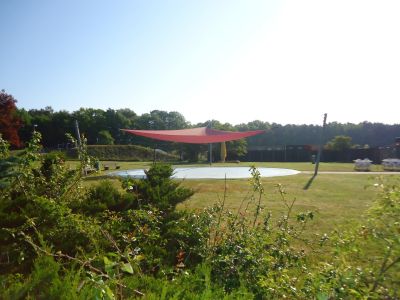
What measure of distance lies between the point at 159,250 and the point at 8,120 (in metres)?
36.1

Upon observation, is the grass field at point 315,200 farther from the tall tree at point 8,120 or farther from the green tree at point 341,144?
the tall tree at point 8,120

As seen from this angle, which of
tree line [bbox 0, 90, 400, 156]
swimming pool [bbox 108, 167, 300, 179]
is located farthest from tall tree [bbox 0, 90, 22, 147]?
swimming pool [bbox 108, 167, 300, 179]

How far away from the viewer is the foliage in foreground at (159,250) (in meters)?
1.79

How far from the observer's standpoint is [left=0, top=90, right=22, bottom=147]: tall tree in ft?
105

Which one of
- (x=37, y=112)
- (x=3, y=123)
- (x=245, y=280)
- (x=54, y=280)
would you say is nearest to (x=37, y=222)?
(x=54, y=280)

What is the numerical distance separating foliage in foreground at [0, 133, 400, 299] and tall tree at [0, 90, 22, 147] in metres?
31.9

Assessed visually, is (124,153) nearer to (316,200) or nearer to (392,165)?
(392,165)

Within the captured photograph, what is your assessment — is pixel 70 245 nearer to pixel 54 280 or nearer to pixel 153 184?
pixel 54 280

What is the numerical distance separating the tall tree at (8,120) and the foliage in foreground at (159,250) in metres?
31.9

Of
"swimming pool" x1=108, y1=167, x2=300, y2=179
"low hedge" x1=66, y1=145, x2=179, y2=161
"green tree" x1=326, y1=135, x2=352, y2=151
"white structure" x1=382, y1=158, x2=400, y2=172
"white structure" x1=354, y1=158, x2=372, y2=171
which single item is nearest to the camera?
"swimming pool" x1=108, y1=167, x2=300, y2=179

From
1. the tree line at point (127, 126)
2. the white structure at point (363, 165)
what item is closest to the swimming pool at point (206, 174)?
the white structure at point (363, 165)

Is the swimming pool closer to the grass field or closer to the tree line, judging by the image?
the grass field

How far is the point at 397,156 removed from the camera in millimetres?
32094

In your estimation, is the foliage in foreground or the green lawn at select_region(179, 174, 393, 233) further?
the green lawn at select_region(179, 174, 393, 233)
